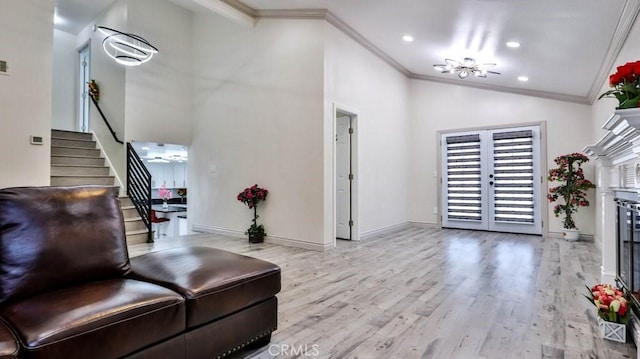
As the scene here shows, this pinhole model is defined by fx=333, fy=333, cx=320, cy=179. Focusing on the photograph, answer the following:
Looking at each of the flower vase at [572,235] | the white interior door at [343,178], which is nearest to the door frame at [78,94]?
the white interior door at [343,178]

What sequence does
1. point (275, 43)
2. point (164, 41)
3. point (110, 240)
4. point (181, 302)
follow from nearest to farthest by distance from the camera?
point (181, 302) < point (110, 240) < point (275, 43) < point (164, 41)

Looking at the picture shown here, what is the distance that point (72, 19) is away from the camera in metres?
7.47

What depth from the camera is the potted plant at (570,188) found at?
5684mm

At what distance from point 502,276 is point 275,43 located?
4714 millimetres

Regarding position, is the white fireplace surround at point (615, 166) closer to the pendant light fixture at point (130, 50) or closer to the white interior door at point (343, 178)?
the white interior door at point (343, 178)

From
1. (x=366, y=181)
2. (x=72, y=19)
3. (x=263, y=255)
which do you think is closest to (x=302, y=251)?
(x=263, y=255)

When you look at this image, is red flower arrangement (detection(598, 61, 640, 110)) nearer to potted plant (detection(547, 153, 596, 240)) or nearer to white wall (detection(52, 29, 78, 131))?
potted plant (detection(547, 153, 596, 240))

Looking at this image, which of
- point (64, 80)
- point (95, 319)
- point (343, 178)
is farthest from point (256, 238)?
point (64, 80)

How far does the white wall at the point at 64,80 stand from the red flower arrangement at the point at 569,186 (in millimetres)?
10523

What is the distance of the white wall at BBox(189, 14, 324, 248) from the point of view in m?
5.12

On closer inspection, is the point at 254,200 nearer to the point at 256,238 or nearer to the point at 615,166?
the point at 256,238

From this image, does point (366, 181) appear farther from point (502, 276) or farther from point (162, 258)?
point (162, 258)

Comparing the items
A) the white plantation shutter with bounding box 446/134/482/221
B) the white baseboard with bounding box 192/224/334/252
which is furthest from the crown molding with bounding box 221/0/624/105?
the white baseboard with bounding box 192/224/334/252

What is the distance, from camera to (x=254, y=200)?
221 inches
